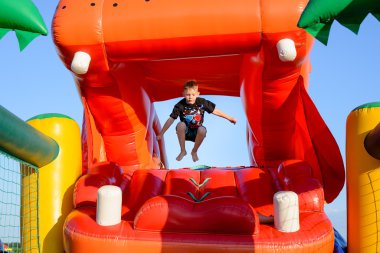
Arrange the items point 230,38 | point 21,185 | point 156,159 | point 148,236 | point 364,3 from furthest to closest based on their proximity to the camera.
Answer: point 156,159 < point 21,185 < point 230,38 < point 148,236 < point 364,3

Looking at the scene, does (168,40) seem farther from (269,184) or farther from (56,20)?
(269,184)

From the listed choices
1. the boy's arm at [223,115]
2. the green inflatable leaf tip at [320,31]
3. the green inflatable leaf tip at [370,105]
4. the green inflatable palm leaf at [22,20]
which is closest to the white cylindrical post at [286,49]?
the green inflatable leaf tip at [370,105]

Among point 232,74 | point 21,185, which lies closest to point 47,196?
point 21,185

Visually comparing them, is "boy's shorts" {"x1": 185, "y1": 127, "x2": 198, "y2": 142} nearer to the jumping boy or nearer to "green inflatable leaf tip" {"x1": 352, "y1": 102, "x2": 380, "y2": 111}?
the jumping boy

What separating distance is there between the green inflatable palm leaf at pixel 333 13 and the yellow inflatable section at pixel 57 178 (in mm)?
2193

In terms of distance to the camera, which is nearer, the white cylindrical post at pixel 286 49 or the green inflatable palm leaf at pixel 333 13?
the green inflatable palm leaf at pixel 333 13

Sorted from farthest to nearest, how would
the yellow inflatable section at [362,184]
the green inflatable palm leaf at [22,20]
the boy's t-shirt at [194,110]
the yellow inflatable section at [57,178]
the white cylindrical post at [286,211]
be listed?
the boy's t-shirt at [194,110] < the yellow inflatable section at [57,178] < the yellow inflatable section at [362,184] < the white cylindrical post at [286,211] < the green inflatable palm leaf at [22,20]

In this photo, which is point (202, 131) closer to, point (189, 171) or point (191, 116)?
point (191, 116)

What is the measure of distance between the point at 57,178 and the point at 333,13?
2284 millimetres

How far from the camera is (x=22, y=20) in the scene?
5.28ft

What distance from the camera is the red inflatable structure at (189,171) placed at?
106 inches

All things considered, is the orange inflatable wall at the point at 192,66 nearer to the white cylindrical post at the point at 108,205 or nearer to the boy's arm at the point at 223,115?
the boy's arm at the point at 223,115

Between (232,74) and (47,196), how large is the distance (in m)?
1.82

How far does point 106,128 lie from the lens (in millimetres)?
3701
